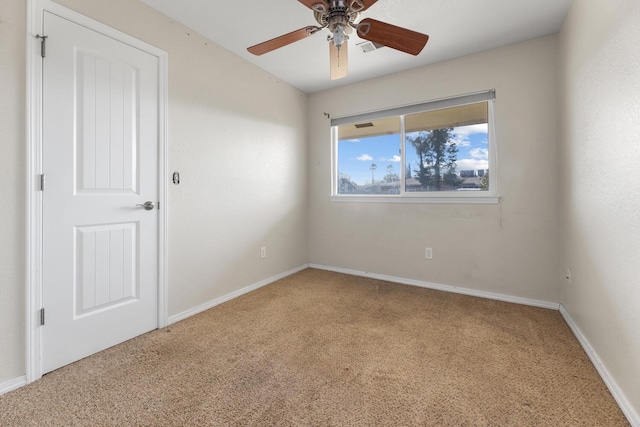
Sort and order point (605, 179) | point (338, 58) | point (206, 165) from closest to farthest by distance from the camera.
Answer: point (605, 179) < point (338, 58) < point (206, 165)

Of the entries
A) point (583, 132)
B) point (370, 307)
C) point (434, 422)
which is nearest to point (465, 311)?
point (370, 307)

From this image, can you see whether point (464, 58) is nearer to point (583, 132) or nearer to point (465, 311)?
point (583, 132)

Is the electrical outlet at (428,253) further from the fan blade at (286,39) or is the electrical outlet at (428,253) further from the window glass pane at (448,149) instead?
the fan blade at (286,39)

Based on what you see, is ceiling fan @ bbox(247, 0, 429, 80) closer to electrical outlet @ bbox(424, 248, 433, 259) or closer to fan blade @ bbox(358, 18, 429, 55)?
fan blade @ bbox(358, 18, 429, 55)

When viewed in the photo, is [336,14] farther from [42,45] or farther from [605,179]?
[605,179]

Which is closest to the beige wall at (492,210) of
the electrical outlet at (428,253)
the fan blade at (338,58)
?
the electrical outlet at (428,253)

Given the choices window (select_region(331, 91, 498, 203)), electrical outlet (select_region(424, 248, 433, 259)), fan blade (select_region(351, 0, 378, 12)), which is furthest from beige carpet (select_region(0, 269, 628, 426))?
fan blade (select_region(351, 0, 378, 12))

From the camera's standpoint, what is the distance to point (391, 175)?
345 cm

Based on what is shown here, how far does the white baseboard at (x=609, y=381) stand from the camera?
4.11 feet

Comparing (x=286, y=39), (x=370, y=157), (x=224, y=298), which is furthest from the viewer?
(x=370, y=157)

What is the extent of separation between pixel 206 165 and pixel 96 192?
0.89 meters

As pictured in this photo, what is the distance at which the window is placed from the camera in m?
2.89

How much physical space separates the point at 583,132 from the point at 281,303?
8.92 ft

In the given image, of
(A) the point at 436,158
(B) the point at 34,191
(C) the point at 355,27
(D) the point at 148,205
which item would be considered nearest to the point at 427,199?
(A) the point at 436,158
